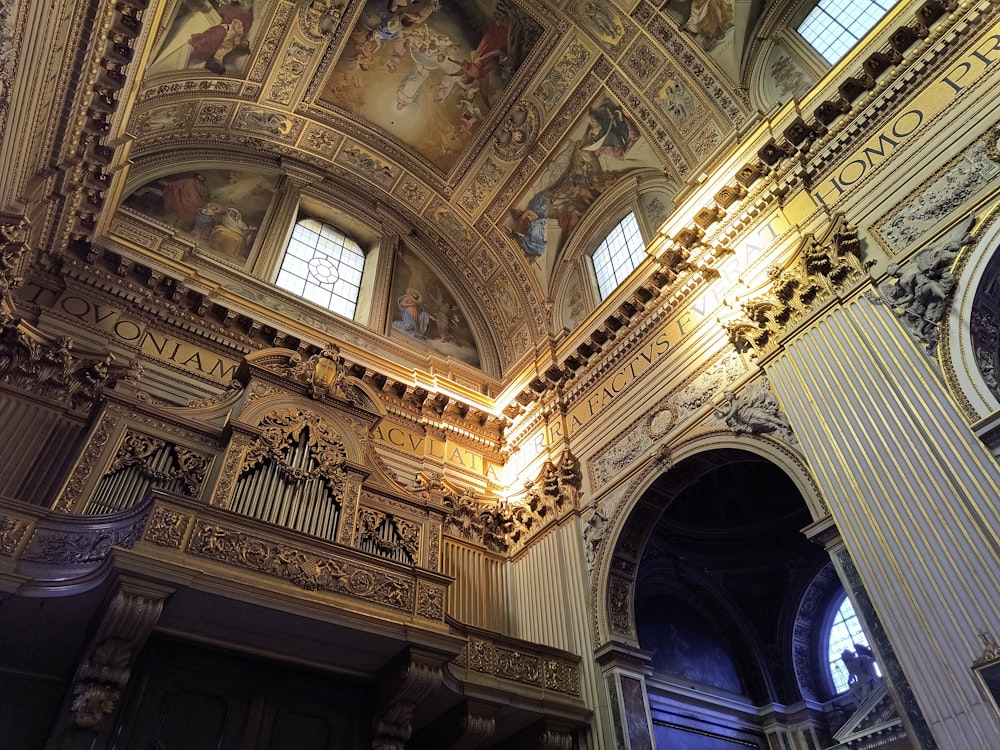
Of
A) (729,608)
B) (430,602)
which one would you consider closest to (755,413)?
(430,602)

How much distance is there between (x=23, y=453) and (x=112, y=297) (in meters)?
3.00

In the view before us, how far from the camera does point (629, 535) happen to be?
946 cm

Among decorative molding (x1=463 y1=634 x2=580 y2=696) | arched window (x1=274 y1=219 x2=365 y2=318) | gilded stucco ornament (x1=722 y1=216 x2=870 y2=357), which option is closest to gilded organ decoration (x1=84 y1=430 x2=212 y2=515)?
decorative molding (x1=463 y1=634 x2=580 y2=696)

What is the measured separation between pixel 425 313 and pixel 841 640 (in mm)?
10208

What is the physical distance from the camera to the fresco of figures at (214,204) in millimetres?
12266

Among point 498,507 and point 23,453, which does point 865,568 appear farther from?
point 23,453

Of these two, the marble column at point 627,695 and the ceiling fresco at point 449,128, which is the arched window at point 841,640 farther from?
the ceiling fresco at point 449,128

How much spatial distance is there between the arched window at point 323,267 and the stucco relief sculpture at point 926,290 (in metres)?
9.62

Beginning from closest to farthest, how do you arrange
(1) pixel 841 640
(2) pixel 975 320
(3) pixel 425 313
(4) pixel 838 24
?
(2) pixel 975 320, (4) pixel 838 24, (1) pixel 841 640, (3) pixel 425 313

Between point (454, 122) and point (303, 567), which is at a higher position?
point (454, 122)

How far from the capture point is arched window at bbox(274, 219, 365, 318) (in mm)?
13188

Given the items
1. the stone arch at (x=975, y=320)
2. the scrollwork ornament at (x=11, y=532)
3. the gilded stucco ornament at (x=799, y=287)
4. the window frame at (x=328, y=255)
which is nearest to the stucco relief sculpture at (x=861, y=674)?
the gilded stucco ornament at (x=799, y=287)

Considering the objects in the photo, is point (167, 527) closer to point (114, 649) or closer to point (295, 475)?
point (114, 649)

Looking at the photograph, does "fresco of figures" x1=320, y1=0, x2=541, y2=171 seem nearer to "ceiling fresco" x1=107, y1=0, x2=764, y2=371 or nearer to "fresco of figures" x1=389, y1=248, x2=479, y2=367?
"ceiling fresco" x1=107, y1=0, x2=764, y2=371
